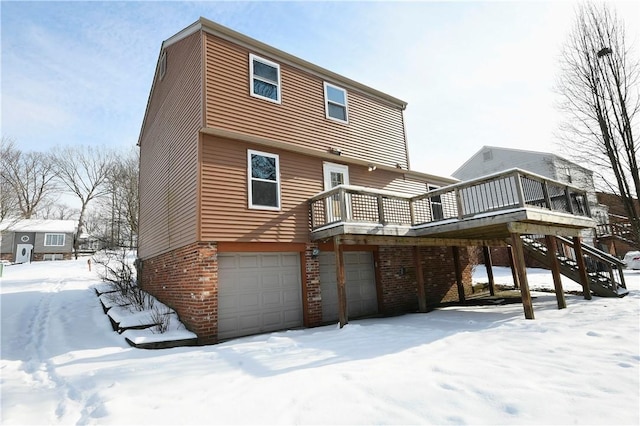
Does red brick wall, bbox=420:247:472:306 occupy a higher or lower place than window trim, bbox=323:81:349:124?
lower

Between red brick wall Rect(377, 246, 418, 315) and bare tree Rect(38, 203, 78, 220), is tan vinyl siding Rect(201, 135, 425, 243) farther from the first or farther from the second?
bare tree Rect(38, 203, 78, 220)

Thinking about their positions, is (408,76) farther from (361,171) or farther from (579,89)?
(579,89)

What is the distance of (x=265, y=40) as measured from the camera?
10.2 meters

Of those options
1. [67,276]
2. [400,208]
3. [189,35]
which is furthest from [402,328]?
[67,276]

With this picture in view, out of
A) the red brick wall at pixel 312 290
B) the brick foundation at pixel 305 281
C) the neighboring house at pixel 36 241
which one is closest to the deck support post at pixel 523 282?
the brick foundation at pixel 305 281

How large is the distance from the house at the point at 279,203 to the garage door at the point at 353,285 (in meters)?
0.04

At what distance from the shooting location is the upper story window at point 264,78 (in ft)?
32.5

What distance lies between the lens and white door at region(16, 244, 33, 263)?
34.9m

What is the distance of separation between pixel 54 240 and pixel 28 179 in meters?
9.15

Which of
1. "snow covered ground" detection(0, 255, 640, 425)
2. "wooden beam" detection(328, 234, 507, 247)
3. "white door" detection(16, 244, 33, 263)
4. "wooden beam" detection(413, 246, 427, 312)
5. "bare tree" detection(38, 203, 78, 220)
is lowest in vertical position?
"snow covered ground" detection(0, 255, 640, 425)

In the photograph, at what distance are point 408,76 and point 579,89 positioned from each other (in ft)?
26.6

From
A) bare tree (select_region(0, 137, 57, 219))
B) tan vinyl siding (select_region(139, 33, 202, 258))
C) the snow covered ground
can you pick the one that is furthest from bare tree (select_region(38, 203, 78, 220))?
the snow covered ground

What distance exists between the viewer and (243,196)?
29.2 ft

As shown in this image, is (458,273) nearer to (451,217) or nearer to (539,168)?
(451,217)
